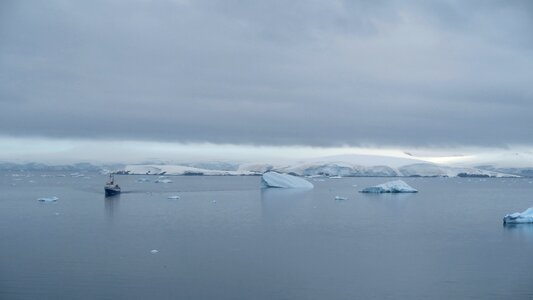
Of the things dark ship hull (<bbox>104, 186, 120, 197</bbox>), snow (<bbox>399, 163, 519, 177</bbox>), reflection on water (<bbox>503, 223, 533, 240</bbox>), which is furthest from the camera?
snow (<bbox>399, 163, 519, 177</bbox>)

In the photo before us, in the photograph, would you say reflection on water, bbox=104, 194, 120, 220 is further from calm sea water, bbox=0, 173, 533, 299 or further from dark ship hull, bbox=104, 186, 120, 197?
dark ship hull, bbox=104, 186, 120, 197

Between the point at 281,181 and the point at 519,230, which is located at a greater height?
the point at 281,181

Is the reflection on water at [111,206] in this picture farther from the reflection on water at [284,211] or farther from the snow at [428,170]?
the snow at [428,170]

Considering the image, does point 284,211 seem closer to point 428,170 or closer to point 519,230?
point 519,230

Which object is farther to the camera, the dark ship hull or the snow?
the snow

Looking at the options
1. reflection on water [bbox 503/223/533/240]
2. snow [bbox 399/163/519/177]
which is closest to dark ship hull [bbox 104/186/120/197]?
reflection on water [bbox 503/223/533/240]

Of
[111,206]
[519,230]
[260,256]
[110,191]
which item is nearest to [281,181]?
[110,191]
